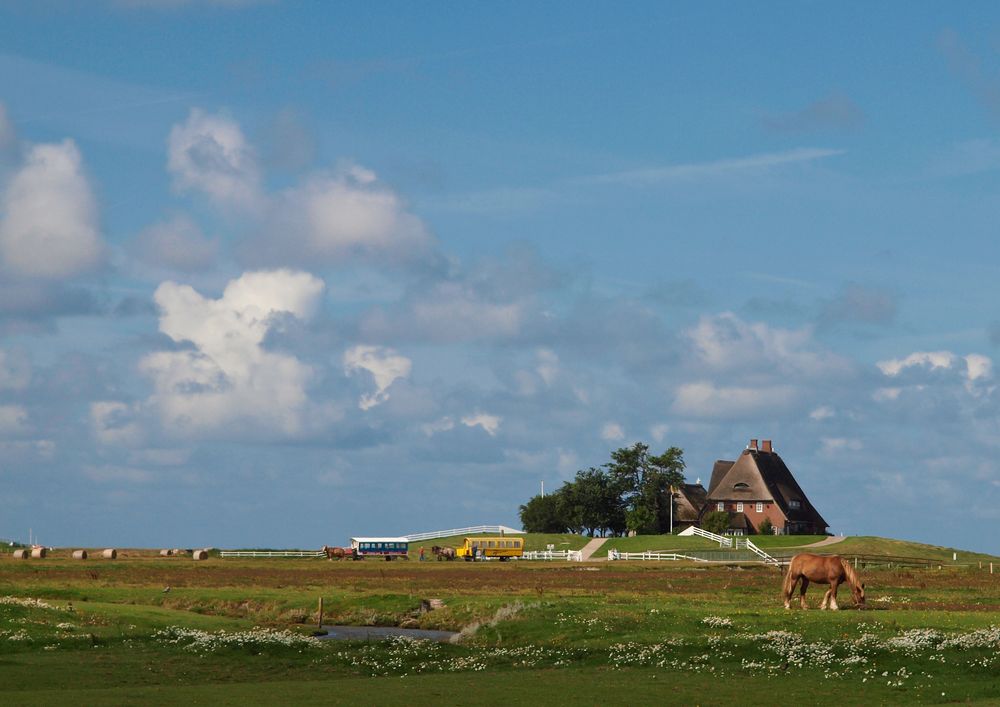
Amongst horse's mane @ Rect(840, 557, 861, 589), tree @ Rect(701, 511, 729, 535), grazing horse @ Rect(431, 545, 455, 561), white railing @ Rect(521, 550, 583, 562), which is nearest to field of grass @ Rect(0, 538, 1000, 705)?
horse's mane @ Rect(840, 557, 861, 589)

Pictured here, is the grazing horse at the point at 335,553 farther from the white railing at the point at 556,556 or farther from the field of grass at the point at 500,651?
the field of grass at the point at 500,651

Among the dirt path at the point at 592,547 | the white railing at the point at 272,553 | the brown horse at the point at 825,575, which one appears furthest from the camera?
the dirt path at the point at 592,547

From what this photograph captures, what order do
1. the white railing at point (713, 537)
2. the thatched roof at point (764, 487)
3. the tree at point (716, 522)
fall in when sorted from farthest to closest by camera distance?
the thatched roof at point (764, 487), the tree at point (716, 522), the white railing at point (713, 537)

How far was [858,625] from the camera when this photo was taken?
141 ft

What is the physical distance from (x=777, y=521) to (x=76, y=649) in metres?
129

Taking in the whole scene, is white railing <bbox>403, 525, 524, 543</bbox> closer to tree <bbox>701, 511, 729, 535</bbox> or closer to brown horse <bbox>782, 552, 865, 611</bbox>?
A: tree <bbox>701, 511, 729, 535</bbox>

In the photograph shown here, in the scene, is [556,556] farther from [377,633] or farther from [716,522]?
[377,633]

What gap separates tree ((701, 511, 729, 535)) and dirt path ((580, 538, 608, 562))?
1645 centimetres

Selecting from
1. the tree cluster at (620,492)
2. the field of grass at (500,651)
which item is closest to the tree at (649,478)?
the tree cluster at (620,492)

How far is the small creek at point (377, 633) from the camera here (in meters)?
49.3

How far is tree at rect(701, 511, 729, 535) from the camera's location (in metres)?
157

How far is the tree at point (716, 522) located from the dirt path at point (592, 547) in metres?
16.4

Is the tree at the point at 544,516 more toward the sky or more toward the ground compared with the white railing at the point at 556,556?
more toward the sky

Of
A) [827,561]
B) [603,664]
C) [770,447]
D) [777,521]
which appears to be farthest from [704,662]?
[770,447]
